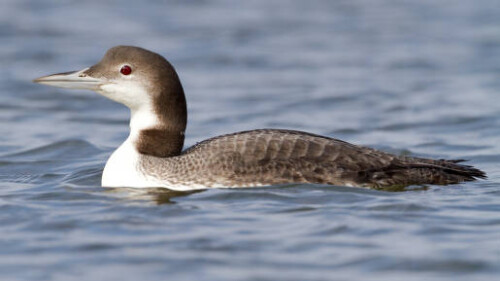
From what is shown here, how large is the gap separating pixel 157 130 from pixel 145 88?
0.39m

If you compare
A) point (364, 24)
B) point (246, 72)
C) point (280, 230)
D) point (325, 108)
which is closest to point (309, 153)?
point (280, 230)

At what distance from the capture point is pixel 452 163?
948 centimetres

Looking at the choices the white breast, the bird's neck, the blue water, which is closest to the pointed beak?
the bird's neck

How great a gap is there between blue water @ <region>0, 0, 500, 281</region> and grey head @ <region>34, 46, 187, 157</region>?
579 millimetres

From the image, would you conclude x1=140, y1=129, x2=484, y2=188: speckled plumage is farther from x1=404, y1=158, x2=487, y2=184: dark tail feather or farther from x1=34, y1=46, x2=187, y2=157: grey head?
x1=34, y1=46, x2=187, y2=157: grey head

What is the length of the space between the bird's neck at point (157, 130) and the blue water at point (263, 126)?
0.48 m

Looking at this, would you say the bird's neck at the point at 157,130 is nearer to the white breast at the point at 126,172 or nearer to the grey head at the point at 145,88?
the grey head at the point at 145,88

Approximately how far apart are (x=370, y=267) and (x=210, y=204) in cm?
198

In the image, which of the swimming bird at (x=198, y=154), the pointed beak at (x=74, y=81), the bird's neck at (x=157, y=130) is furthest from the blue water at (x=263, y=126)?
the pointed beak at (x=74, y=81)

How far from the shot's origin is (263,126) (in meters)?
13.5

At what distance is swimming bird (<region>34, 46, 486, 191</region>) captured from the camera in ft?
28.7

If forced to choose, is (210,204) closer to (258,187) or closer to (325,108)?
(258,187)

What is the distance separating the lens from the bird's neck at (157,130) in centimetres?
901

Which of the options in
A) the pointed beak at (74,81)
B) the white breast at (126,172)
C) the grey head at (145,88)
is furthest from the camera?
the pointed beak at (74,81)
